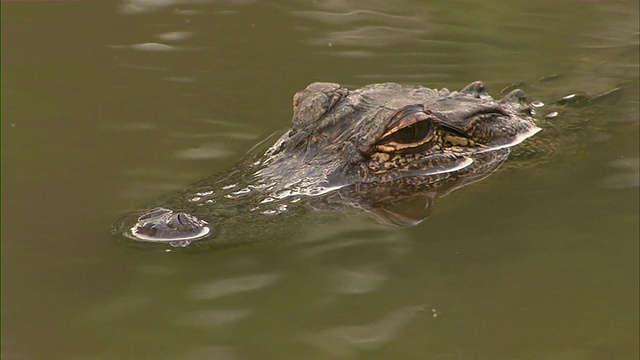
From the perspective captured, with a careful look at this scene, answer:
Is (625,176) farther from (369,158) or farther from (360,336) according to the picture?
(360,336)

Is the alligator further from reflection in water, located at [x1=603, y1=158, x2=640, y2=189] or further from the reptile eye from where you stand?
reflection in water, located at [x1=603, y1=158, x2=640, y2=189]

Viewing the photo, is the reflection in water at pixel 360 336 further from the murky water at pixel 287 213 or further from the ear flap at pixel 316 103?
the ear flap at pixel 316 103

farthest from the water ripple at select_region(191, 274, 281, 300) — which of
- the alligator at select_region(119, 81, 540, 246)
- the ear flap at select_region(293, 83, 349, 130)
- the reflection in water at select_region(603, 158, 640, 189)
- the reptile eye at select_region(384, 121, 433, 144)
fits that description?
the reflection in water at select_region(603, 158, 640, 189)

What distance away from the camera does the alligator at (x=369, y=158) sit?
5496 millimetres

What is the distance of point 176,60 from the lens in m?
8.08

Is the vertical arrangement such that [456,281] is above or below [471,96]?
below

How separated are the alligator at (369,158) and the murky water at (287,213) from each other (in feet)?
0.58

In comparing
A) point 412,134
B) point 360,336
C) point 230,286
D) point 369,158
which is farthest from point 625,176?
point 230,286

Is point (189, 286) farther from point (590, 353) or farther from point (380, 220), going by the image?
point (590, 353)

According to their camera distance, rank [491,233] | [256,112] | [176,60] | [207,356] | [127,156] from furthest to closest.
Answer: [176,60] → [256,112] → [127,156] → [491,233] → [207,356]

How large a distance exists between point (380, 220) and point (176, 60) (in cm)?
328

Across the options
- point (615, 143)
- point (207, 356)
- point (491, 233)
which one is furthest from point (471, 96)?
point (207, 356)

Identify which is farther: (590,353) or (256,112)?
Answer: (256,112)

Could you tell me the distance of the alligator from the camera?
18.0 ft
